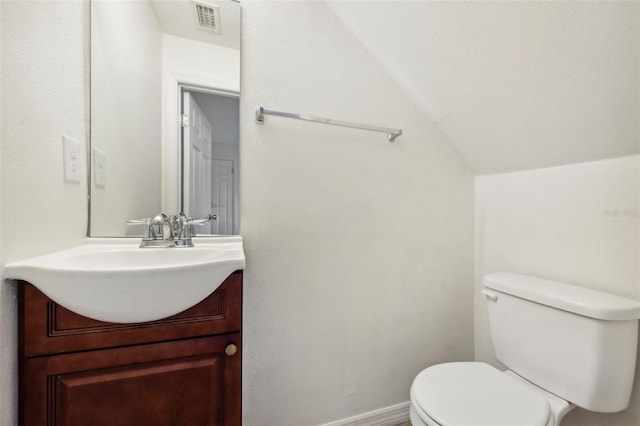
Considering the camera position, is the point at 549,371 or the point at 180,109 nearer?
the point at 549,371

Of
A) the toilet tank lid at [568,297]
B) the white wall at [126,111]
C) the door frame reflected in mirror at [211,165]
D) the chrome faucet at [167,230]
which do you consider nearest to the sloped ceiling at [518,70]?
the toilet tank lid at [568,297]

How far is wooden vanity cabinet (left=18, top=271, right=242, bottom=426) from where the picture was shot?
0.59 m

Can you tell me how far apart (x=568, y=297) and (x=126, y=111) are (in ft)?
5.67

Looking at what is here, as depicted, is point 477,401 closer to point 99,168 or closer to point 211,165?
point 211,165

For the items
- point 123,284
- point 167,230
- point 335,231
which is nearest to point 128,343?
point 123,284

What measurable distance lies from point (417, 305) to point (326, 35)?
137 cm

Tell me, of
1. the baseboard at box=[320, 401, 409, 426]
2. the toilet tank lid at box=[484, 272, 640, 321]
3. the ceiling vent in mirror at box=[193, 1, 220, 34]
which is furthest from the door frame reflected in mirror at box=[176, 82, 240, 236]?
the toilet tank lid at box=[484, 272, 640, 321]

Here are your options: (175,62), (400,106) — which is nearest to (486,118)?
(400,106)

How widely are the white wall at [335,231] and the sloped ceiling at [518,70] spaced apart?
13 cm

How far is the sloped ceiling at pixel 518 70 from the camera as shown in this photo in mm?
776

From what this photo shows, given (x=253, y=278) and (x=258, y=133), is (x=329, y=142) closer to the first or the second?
(x=258, y=133)

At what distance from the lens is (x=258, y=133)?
1.09 meters

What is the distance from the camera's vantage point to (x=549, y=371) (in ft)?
3.10

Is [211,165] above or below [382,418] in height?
above
